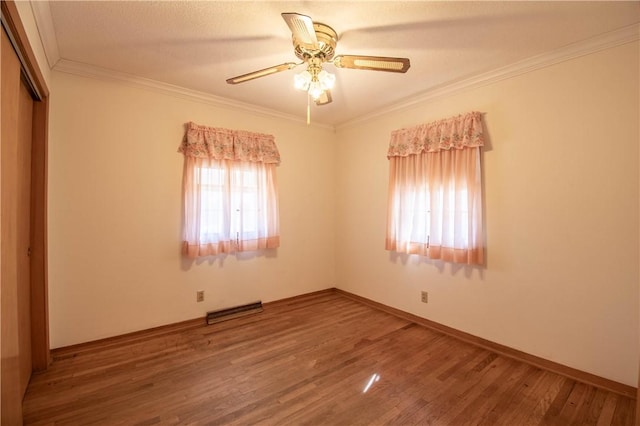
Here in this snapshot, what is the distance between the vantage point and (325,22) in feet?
6.19

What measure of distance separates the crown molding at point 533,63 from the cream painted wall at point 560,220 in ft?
0.15

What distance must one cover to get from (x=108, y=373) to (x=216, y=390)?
3.05 feet

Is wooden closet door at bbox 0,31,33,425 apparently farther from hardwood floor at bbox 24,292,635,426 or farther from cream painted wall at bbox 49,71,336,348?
cream painted wall at bbox 49,71,336,348

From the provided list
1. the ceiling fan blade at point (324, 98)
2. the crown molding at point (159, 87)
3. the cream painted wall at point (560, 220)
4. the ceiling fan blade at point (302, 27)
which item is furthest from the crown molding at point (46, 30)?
the cream painted wall at point (560, 220)

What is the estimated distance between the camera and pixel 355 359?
7.87 feet

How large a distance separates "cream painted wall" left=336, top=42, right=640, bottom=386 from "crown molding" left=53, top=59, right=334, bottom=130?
6.70ft

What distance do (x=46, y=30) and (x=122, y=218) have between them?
1512mm

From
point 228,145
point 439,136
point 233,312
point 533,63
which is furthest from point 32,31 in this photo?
point 533,63

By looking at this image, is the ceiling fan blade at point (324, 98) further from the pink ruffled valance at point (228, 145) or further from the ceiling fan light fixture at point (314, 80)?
the pink ruffled valance at point (228, 145)

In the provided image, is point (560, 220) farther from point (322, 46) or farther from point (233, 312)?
point (233, 312)

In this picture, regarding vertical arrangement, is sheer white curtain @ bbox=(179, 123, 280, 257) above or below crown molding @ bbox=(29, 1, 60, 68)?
below

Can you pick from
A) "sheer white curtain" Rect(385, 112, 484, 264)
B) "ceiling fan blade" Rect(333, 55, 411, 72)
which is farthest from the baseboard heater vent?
"ceiling fan blade" Rect(333, 55, 411, 72)

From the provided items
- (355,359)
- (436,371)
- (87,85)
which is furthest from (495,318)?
(87,85)

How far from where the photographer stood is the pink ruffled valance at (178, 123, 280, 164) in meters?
2.97
